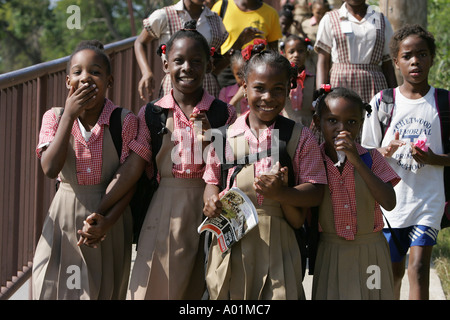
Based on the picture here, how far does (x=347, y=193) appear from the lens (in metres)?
3.70

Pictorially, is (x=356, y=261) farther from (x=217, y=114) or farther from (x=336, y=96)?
(x=217, y=114)

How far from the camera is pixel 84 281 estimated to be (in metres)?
3.68

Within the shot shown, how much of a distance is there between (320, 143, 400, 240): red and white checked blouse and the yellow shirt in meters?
3.08

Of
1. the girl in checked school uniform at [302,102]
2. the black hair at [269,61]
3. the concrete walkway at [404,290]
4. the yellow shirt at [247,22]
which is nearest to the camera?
the black hair at [269,61]

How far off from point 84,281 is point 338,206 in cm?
140

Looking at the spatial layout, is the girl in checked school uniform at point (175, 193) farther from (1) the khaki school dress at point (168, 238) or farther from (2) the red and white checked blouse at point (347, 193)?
(2) the red and white checked blouse at point (347, 193)

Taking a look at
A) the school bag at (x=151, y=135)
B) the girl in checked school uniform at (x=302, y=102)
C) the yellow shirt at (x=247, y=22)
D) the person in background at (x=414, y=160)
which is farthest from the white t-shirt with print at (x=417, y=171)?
the yellow shirt at (x=247, y=22)

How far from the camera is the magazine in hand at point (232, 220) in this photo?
3.35 m

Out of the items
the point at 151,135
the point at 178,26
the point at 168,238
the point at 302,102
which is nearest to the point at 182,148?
the point at 151,135

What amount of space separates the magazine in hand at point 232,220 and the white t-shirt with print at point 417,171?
1.32 metres

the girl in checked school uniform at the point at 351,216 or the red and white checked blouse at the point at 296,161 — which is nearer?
the red and white checked blouse at the point at 296,161

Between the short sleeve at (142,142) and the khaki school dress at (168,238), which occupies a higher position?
the short sleeve at (142,142)

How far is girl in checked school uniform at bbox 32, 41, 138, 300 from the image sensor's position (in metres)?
3.67
